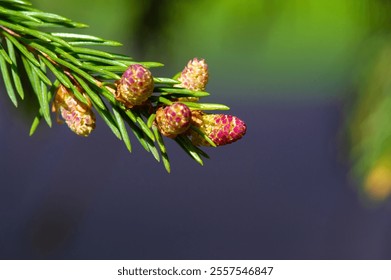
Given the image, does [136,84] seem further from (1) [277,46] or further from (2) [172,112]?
(1) [277,46]

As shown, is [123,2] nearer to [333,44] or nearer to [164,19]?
[164,19]

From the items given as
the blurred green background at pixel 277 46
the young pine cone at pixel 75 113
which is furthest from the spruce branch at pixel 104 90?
the blurred green background at pixel 277 46

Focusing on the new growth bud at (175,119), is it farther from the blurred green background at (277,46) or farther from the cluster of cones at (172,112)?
the blurred green background at (277,46)

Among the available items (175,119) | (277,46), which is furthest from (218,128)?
(277,46)

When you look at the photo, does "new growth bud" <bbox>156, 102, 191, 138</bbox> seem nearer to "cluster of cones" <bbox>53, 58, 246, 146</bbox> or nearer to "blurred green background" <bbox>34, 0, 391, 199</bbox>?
"cluster of cones" <bbox>53, 58, 246, 146</bbox>

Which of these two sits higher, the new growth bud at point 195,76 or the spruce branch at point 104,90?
the new growth bud at point 195,76

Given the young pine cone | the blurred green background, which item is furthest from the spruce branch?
the blurred green background
